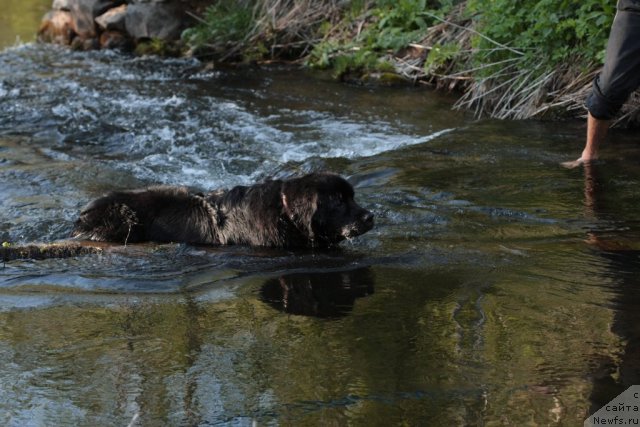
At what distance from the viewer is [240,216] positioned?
699 cm

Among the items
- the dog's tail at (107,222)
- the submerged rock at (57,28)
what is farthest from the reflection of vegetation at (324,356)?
the submerged rock at (57,28)

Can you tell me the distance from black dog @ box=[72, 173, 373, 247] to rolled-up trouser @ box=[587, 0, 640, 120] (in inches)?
129

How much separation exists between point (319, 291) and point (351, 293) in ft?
0.78

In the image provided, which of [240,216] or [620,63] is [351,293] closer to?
[240,216]

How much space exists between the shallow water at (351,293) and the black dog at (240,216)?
20 cm

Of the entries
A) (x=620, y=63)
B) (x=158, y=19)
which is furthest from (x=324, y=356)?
(x=158, y=19)

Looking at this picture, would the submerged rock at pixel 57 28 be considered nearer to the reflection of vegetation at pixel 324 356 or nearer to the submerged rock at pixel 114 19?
the submerged rock at pixel 114 19

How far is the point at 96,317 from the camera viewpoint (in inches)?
207

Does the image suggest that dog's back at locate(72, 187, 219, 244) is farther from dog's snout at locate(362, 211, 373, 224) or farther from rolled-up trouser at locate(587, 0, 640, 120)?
rolled-up trouser at locate(587, 0, 640, 120)

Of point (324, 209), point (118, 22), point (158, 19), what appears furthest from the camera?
point (118, 22)

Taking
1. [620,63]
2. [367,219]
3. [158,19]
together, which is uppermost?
[620,63]

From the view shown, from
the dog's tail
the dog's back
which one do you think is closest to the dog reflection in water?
the dog's back

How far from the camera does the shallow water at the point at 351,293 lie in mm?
4098

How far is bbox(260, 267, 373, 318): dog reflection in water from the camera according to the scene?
17.6 ft
